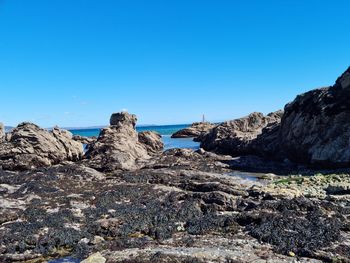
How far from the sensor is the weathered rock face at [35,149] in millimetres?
34253

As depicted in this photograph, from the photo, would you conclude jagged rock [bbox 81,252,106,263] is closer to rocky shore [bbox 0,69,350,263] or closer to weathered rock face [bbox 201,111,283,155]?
rocky shore [bbox 0,69,350,263]

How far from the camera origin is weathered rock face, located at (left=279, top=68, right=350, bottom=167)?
3384 cm

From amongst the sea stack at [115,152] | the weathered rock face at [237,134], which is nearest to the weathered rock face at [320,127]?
the weathered rock face at [237,134]

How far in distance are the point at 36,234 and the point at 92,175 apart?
13.9m

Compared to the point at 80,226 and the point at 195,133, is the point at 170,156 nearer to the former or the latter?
the point at 80,226

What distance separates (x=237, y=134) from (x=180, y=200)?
31982 millimetres

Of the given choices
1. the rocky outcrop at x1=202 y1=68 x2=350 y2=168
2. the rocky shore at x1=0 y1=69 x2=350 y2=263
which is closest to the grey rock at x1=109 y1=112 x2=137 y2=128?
the rocky shore at x1=0 y1=69 x2=350 y2=263

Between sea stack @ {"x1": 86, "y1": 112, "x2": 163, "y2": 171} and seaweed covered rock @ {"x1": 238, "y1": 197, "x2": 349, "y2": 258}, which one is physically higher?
sea stack @ {"x1": 86, "y1": 112, "x2": 163, "y2": 171}

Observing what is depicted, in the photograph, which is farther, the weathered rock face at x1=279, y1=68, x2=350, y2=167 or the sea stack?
the sea stack

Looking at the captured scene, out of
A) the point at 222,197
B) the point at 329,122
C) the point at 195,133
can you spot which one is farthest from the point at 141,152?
the point at 195,133

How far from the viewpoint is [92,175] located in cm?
3022

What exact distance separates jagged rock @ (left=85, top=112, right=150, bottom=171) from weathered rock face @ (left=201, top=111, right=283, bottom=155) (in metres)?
12.7

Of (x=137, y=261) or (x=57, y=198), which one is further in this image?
(x=57, y=198)

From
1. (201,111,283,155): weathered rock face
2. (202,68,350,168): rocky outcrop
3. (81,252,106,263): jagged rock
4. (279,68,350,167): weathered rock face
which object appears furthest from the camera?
(201,111,283,155): weathered rock face
